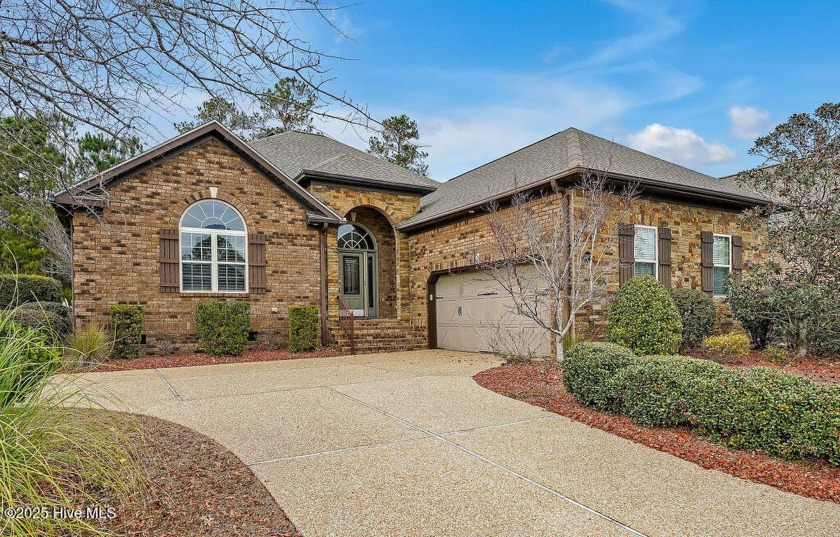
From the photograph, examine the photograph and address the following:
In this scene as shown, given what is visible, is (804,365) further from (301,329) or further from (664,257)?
(301,329)

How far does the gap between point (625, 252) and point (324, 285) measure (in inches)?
293

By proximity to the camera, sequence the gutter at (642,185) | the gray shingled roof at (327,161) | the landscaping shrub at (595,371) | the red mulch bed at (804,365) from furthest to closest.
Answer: the gray shingled roof at (327,161) < the gutter at (642,185) < the red mulch bed at (804,365) < the landscaping shrub at (595,371)

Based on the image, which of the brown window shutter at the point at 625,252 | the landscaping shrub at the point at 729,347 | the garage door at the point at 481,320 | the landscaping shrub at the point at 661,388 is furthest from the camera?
the garage door at the point at 481,320

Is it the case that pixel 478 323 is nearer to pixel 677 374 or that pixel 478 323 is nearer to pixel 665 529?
pixel 677 374

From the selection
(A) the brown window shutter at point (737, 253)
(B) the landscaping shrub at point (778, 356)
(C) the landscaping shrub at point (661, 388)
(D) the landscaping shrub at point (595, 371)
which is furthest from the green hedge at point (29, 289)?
(A) the brown window shutter at point (737, 253)

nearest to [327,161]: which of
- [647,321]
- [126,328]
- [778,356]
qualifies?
[126,328]

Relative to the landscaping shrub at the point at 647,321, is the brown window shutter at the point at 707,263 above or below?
above

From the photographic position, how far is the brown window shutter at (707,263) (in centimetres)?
1224

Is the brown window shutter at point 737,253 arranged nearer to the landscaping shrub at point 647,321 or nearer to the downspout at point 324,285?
the landscaping shrub at point 647,321

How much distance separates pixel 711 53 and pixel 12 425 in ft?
42.1

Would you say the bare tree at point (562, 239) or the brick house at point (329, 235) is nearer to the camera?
the bare tree at point (562, 239)

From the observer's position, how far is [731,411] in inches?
184

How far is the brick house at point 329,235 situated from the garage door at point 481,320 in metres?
0.05

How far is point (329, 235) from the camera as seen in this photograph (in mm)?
13969
